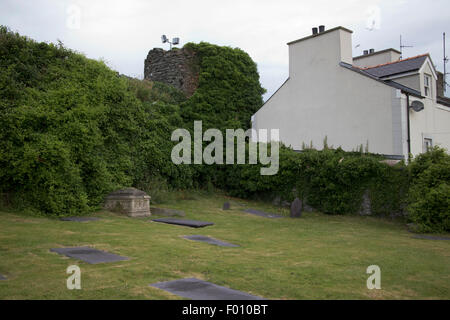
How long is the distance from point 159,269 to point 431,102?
1937 cm

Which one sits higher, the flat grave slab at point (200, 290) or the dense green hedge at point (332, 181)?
the dense green hedge at point (332, 181)

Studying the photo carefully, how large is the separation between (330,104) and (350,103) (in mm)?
1187

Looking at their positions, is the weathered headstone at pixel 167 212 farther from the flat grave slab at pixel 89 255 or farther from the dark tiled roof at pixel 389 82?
the dark tiled roof at pixel 389 82

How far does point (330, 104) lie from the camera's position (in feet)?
63.7

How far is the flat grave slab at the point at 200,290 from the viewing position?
4.16 m

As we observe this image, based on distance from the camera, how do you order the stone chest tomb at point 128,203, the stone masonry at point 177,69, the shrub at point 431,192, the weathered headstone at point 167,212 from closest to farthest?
the shrub at point 431,192
the stone chest tomb at point 128,203
the weathered headstone at point 167,212
the stone masonry at point 177,69

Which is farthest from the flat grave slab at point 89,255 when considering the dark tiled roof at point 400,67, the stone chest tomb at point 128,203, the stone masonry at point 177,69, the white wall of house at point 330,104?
the dark tiled roof at point 400,67

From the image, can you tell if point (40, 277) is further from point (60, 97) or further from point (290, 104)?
point (290, 104)

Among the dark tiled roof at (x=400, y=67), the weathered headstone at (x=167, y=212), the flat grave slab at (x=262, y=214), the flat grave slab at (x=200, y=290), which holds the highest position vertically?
the dark tiled roof at (x=400, y=67)

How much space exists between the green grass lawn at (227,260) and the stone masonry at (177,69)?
1108cm

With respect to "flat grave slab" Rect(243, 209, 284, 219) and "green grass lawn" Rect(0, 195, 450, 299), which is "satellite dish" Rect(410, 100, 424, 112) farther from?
"flat grave slab" Rect(243, 209, 284, 219)

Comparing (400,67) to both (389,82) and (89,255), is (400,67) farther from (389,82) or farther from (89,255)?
(89,255)

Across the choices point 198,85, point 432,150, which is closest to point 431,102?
point 432,150

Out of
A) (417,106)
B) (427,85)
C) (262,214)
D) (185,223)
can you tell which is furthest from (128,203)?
(427,85)
